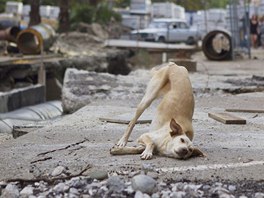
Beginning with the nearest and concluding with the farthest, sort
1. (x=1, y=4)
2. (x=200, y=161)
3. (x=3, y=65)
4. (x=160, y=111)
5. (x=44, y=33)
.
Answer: (x=200, y=161) → (x=160, y=111) → (x=3, y=65) → (x=44, y=33) → (x=1, y=4)

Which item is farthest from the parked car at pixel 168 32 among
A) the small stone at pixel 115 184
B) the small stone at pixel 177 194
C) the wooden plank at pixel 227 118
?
the small stone at pixel 177 194

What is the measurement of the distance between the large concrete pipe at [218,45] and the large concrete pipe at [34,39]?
22.0ft

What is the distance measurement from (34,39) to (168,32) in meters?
16.4

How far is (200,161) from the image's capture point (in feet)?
25.4

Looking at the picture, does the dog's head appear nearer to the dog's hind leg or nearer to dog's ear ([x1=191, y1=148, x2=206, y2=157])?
dog's ear ([x1=191, y1=148, x2=206, y2=157])

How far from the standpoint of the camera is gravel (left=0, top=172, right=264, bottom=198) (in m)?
6.42

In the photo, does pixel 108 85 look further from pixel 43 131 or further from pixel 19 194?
pixel 19 194

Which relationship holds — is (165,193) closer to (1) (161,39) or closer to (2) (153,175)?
(2) (153,175)

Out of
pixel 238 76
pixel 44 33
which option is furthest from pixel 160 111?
pixel 44 33

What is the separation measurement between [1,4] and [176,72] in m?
49.6

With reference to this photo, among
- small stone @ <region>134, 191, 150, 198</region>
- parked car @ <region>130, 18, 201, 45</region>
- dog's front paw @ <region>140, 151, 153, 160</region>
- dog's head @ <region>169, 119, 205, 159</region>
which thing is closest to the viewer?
small stone @ <region>134, 191, 150, 198</region>

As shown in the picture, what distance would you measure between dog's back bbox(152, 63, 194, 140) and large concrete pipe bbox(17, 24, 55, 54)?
72.9 feet

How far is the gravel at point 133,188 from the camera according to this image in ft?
21.1

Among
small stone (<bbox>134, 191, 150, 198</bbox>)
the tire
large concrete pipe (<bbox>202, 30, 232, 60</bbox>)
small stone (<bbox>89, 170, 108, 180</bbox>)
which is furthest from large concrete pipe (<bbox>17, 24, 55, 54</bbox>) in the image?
small stone (<bbox>134, 191, 150, 198</bbox>)
